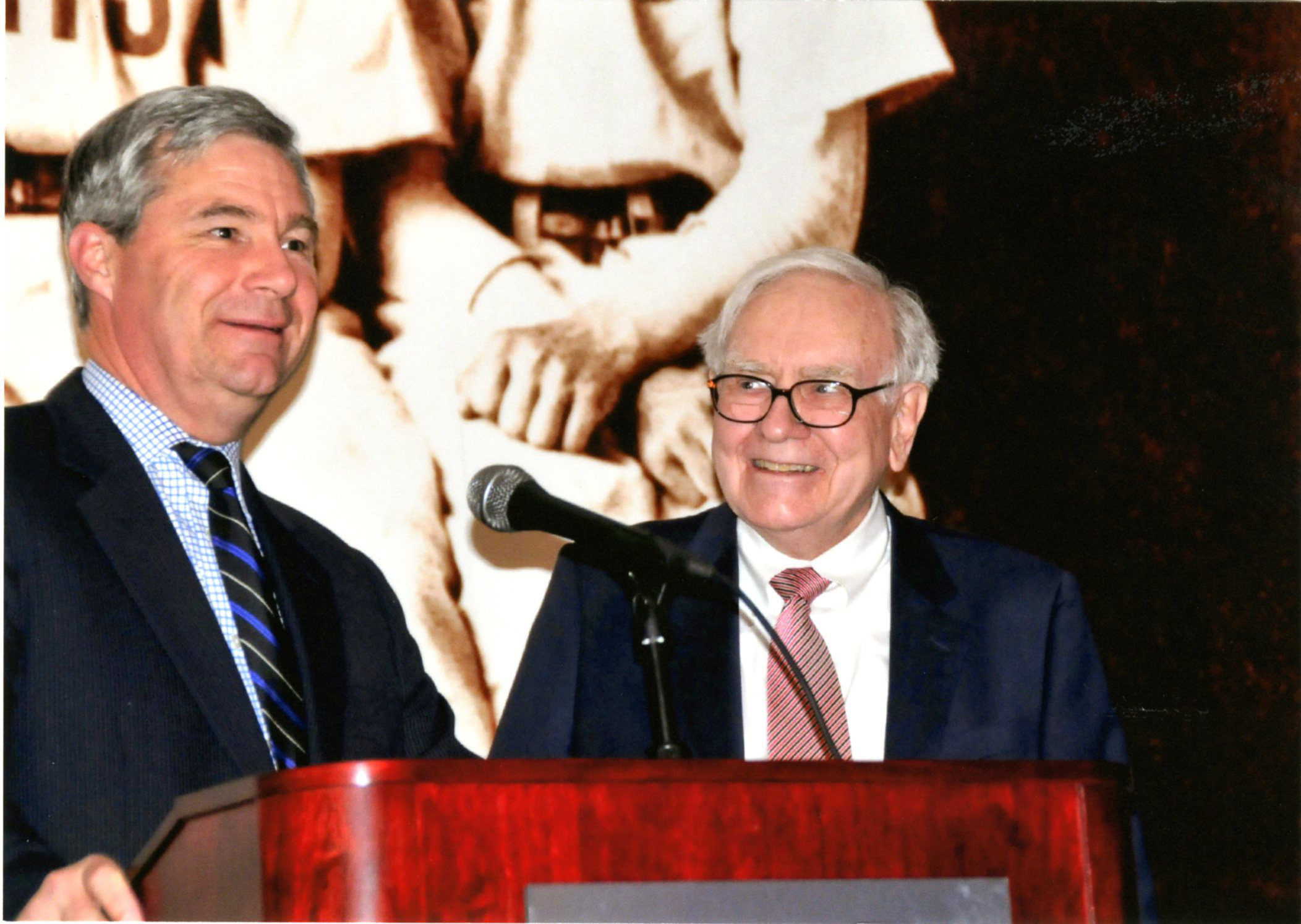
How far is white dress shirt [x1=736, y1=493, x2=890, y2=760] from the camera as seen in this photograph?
2.45 m

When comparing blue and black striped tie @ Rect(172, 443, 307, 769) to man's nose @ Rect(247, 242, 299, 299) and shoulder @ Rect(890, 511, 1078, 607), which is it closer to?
man's nose @ Rect(247, 242, 299, 299)

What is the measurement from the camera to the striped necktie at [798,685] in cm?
237

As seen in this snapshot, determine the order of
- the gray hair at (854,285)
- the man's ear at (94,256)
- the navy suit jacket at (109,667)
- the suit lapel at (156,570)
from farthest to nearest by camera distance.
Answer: the gray hair at (854,285) → the man's ear at (94,256) → the suit lapel at (156,570) → the navy suit jacket at (109,667)

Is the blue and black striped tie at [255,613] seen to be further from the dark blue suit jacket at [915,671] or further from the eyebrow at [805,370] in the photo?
the eyebrow at [805,370]

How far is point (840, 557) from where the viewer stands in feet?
8.64

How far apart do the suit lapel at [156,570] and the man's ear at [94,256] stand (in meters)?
0.26

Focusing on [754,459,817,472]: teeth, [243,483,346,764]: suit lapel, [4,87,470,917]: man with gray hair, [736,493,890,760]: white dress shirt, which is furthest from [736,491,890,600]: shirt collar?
[243,483,346,764]: suit lapel

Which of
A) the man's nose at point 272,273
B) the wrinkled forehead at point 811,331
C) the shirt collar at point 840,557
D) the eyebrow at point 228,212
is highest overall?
the eyebrow at point 228,212

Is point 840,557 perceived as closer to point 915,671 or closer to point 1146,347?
point 915,671

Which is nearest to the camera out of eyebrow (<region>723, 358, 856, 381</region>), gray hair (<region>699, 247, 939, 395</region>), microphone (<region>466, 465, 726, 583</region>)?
microphone (<region>466, 465, 726, 583</region>)

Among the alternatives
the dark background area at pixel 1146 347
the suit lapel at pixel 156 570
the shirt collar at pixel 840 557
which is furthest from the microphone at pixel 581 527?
the dark background area at pixel 1146 347

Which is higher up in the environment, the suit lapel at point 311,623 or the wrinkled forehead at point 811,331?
the wrinkled forehead at point 811,331

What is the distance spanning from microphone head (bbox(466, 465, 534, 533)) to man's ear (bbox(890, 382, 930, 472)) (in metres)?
1.10

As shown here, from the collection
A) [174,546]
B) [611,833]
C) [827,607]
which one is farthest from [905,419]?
[611,833]
